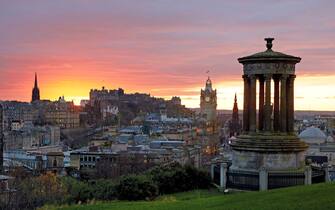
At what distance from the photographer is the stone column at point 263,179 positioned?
21.0 metres

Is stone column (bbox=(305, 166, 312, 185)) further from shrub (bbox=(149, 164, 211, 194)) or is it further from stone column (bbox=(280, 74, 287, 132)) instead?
shrub (bbox=(149, 164, 211, 194))

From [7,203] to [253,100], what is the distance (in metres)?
27.0

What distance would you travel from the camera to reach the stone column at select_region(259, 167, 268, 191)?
68.9ft

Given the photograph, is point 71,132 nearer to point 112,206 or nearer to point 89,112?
point 89,112

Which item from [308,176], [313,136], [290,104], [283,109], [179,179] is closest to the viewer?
[308,176]

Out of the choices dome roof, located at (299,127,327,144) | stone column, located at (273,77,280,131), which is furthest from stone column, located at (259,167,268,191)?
dome roof, located at (299,127,327,144)

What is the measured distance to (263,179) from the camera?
21.1 m

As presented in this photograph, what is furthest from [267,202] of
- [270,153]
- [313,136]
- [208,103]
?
[208,103]

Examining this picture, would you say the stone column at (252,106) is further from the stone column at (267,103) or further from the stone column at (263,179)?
the stone column at (263,179)

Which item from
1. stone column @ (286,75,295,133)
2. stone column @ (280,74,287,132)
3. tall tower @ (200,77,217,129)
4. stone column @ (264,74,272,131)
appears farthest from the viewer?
tall tower @ (200,77,217,129)

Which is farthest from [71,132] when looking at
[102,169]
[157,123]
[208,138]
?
[102,169]

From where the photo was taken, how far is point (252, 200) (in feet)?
52.7

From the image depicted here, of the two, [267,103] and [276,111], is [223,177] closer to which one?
[267,103]

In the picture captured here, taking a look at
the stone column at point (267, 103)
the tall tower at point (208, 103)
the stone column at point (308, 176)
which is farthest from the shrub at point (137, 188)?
the tall tower at point (208, 103)
